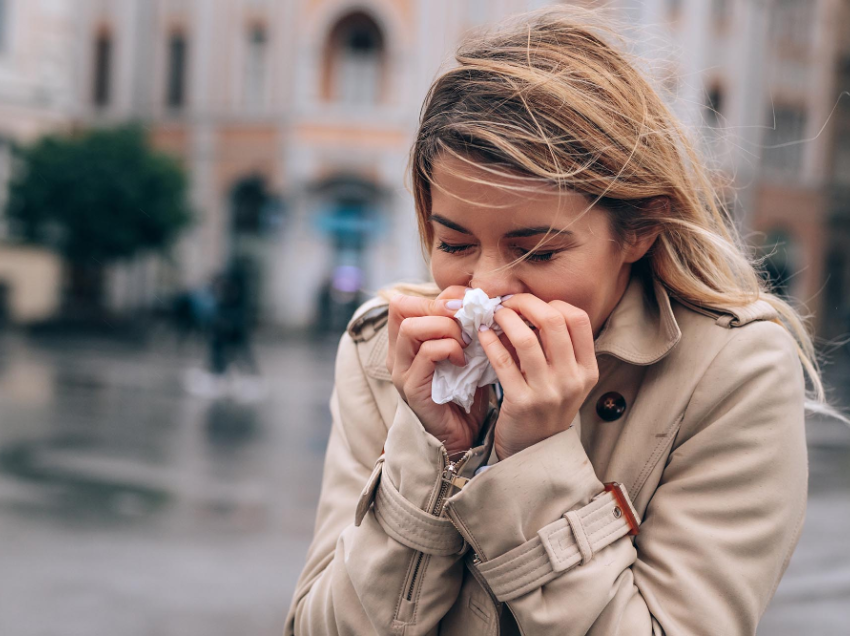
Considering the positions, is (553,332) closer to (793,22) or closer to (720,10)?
(720,10)

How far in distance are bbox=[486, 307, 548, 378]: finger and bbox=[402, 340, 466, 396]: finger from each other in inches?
4.1

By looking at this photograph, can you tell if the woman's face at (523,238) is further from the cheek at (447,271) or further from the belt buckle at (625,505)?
the belt buckle at (625,505)

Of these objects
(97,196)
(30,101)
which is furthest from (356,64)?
(30,101)

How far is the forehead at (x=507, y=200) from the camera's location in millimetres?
1539

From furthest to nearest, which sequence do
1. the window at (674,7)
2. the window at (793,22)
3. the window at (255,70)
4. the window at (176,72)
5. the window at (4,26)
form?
the window at (176,72) → the window at (793,22) → the window at (255,70) → the window at (674,7) → the window at (4,26)

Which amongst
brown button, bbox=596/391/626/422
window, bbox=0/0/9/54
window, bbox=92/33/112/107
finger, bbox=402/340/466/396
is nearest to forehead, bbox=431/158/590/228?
finger, bbox=402/340/466/396

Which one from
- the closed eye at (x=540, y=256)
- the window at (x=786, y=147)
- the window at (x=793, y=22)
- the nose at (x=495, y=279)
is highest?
the window at (x=793, y=22)

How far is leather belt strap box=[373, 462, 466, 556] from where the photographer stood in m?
1.57

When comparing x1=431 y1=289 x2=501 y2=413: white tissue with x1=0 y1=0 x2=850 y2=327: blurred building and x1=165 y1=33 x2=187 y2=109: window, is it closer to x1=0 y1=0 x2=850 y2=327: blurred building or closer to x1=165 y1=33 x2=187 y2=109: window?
x1=0 y1=0 x2=850 y2=327: blurred building

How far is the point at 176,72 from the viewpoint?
99.3ft

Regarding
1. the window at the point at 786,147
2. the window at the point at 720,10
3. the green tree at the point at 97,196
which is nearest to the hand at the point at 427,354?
the green tree at the point at 97,196

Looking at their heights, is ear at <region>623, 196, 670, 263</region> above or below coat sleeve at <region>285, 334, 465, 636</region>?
above

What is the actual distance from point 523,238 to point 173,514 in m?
5.84

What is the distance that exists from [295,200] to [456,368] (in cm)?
2676
